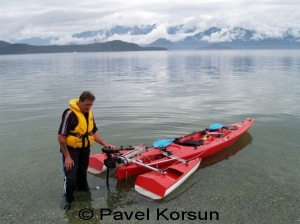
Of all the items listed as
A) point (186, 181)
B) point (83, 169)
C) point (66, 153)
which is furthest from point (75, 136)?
point (186, 181)

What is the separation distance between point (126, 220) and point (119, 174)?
5.58ft

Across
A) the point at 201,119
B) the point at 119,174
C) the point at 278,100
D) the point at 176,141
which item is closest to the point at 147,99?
the point at 201,119

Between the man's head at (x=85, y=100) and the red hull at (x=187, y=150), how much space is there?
252 centimetres

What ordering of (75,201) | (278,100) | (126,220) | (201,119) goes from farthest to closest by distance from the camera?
(278,100) → (201,119) → (75,201) → (126,220)

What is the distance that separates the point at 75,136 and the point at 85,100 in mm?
881

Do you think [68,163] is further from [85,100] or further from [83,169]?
[85,100]

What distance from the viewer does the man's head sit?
6.62m

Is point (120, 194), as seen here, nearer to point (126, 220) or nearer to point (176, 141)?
point (126, 220)

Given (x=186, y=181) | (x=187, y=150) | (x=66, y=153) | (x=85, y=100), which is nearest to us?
(x=85, y=100)

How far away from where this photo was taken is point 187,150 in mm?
10164

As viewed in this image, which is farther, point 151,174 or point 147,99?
point 147,99

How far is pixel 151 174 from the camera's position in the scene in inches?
323

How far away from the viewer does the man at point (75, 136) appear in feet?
21.9

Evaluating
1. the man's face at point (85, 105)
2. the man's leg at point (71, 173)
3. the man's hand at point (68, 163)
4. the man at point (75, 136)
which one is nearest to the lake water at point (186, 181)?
the man's leg at point (71, 173)
